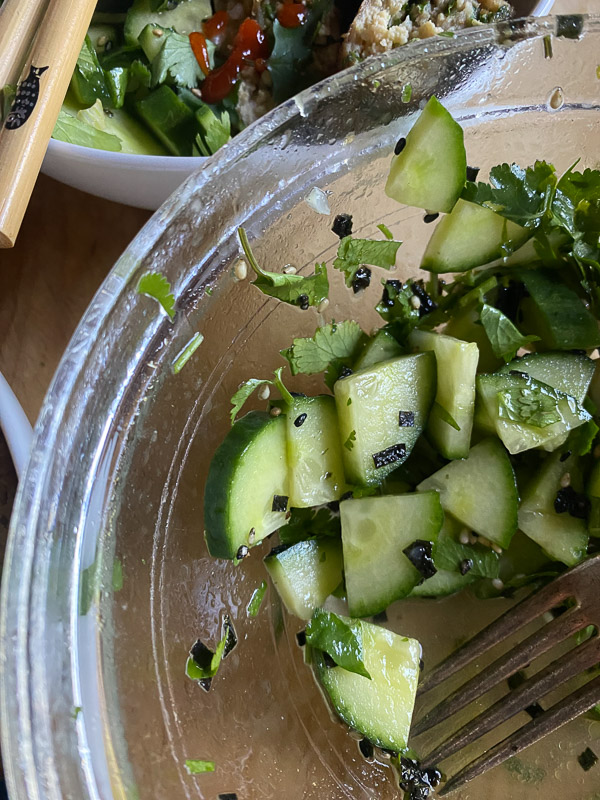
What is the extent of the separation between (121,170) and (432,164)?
372 mm

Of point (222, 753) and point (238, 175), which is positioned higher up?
point (238, 175)

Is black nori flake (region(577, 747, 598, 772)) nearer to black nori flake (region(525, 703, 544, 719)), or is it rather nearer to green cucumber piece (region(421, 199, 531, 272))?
black nori flake (region(525, 703, 544, 719))

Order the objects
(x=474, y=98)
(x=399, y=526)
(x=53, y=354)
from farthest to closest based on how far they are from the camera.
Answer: (x=53, y=354), (x=474, y=98), (x=399, y=526)

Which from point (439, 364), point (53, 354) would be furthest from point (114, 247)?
point (439, 364)

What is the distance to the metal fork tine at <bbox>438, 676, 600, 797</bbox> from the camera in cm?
77

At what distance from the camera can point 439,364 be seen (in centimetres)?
76

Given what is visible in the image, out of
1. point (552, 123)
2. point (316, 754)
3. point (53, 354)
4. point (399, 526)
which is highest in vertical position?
point (552, 123)

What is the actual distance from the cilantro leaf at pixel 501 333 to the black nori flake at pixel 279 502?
28 centimetres

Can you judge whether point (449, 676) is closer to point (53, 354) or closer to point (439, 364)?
point (439, 364)

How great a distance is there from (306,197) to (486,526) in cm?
43

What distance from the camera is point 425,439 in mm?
835

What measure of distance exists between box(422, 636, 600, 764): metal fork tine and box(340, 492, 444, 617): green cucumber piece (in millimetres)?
177

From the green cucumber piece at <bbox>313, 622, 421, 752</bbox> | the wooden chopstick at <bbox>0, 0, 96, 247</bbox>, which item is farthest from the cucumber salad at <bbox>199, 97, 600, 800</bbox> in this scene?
the wooden chopstick at <bbox>0, 0, 96, 247</bbox>

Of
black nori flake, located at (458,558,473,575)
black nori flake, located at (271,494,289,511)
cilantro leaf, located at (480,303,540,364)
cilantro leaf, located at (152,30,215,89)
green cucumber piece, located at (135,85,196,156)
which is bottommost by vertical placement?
black nori flake, located at (458,558,473,575)
